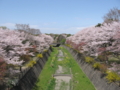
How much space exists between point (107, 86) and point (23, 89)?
6927 millimetres

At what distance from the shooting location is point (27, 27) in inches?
1366

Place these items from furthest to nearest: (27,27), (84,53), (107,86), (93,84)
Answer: (27,27), (84,53), (93,84), (107,86)

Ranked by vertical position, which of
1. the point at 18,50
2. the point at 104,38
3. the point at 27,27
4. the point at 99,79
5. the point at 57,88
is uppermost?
the point at 27,27

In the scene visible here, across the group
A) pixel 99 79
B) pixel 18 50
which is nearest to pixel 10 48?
pixel 18 50

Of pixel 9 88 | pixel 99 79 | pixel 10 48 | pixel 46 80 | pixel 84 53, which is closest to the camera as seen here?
pixel 9 88

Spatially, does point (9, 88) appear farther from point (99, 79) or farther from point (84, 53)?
point (84, 53)

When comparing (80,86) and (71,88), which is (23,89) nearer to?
(71,88)

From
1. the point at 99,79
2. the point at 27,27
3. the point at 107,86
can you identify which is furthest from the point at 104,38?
the point at 27,27

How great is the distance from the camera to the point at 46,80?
55.2 ft

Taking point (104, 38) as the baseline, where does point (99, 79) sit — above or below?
below

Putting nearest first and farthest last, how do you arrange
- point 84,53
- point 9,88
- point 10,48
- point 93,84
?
1. point 9,88
2. point 10,48
3. point 93,84
4. point 84,53

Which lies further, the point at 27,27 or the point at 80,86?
the point at 27,27

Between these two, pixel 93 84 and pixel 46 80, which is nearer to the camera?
pixel 93 84

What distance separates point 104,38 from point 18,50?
403 inches
